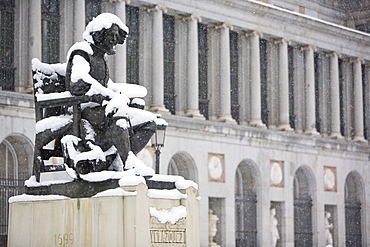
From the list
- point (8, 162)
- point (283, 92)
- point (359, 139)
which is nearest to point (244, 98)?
point (283, 92)

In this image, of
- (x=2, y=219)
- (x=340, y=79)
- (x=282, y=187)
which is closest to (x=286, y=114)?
(x=282, y=187)

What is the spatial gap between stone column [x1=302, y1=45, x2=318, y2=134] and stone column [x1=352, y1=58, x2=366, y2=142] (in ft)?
13.4

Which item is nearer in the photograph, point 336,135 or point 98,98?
point 98,98

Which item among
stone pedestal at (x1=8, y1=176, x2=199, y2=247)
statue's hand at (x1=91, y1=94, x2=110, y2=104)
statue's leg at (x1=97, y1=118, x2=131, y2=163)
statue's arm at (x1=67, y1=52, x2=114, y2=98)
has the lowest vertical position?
stone pedestal at (x1=8, y1=176, x2=199, y2=247)

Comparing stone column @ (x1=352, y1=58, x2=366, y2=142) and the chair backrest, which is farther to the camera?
stone column @ (x1=352, y1=58, x2=366, y2=142)

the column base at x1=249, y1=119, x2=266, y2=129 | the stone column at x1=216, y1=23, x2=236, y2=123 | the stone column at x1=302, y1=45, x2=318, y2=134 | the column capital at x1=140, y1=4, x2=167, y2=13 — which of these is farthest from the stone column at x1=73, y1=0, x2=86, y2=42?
the stone column at x1=302, y1=45, x2=318, y2=134

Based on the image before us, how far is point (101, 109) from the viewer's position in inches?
540

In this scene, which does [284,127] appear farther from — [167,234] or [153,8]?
[167,234]

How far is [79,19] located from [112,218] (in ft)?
72.7

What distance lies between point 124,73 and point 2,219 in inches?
308

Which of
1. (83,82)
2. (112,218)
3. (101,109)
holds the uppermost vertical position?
(83,82)

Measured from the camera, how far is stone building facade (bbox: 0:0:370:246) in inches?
1298

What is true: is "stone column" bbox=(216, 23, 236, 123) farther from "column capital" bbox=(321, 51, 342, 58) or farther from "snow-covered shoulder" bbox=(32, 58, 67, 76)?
"snow-covered shoulder" bbox=(32, 58, 67, 76)

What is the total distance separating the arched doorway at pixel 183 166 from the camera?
127 feet
